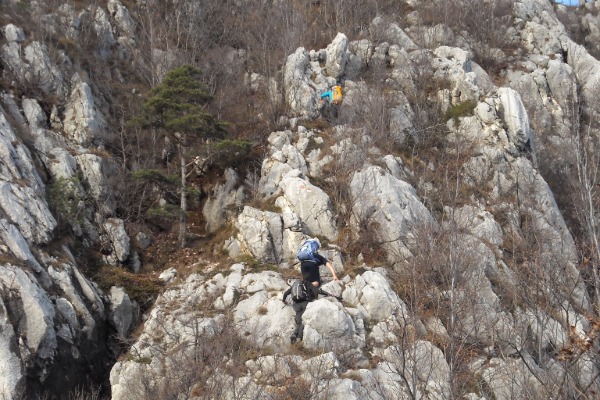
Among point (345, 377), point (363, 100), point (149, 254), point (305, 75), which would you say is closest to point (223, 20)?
point (305, 75)

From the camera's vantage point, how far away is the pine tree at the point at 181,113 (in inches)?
666

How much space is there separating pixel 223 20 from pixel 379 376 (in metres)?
24.9

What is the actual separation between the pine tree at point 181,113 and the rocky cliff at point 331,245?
194cm

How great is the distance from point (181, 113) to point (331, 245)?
730 cm

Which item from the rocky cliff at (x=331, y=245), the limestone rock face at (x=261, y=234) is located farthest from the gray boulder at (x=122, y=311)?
the limestone rock face at (x=261, y=234)

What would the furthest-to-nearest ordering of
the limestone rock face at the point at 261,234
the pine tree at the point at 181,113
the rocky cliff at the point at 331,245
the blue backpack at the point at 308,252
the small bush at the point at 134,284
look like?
the pine tree at the point at 181,113 → the limestone rock face at the point at 261,234 → the small bush at the point at 134,284 → the blue backpack at the point at 308,252 → the rocky cliff at the point at 331,245

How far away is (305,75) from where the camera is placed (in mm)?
22406

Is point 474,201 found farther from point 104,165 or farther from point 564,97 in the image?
point 104,165

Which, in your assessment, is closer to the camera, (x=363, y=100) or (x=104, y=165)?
(x=104, y=165)

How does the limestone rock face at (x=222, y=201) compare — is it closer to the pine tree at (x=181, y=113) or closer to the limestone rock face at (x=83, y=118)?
the pine tree at (x=181, y=113)

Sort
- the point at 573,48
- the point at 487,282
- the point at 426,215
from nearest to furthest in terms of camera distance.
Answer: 1. the point at 487,282
2. the point at 426,215
3. the point at 573,48

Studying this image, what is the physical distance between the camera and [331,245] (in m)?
15.4

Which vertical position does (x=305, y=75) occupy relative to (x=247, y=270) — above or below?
above

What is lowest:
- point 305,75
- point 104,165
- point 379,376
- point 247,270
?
point 379,376
